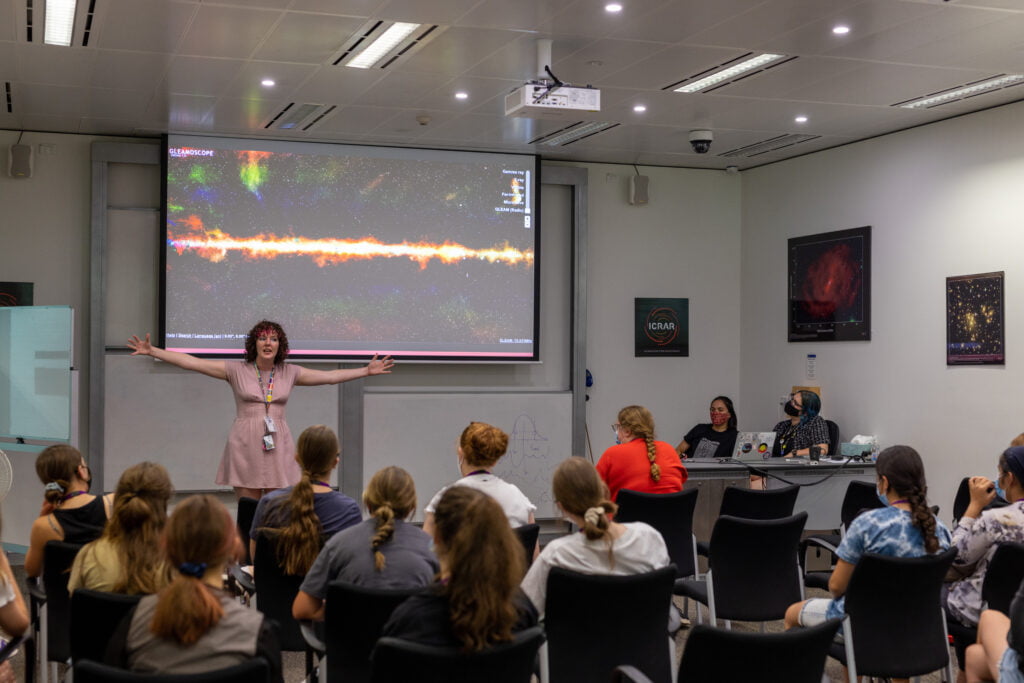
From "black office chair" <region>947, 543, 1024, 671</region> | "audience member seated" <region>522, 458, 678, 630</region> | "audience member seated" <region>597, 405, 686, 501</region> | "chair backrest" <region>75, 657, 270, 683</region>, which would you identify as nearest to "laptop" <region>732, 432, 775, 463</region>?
"audience member seated" <region>597, 405, 686, 501</region>

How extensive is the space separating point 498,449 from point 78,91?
4.34 m

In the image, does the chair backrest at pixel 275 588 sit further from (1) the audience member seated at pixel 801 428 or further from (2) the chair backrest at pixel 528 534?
(1) the audience member seated at pixel 801 428

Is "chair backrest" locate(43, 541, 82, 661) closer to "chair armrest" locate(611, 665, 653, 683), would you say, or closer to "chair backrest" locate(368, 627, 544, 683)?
"chair backrest" locate(368, 627, 544, 683)

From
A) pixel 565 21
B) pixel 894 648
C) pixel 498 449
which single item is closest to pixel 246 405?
pixel 498 449

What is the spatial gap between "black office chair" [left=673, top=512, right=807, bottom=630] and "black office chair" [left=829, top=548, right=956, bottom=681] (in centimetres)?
82

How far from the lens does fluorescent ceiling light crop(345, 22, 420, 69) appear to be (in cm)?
559

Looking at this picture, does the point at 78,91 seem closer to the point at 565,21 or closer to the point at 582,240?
the point at 565,21

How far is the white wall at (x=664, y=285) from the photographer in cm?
955

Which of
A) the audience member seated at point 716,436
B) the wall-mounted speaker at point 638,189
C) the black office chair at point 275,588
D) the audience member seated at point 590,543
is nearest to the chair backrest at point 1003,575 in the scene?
the audience member seated at point 590,543

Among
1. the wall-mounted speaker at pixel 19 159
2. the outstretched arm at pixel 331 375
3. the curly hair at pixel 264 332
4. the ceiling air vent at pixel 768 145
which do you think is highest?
the ceiling air vent at pixel 768 145

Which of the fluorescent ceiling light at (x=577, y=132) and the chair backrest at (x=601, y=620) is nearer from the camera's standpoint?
the chair backrest at (x=601, y=620)

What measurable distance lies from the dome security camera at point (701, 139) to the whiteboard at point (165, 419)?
388 cm

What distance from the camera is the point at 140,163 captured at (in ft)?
26.9

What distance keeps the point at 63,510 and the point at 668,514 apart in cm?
261
